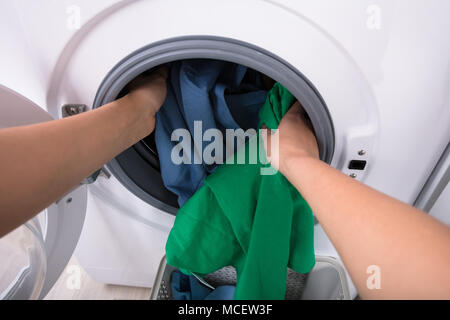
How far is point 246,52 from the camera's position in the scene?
16.8 inches

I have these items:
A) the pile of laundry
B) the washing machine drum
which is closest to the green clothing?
the pile of laundry

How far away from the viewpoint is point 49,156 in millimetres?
333

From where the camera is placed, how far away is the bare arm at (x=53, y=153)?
0.97ft

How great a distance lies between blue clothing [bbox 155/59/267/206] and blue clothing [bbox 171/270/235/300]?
0.27m

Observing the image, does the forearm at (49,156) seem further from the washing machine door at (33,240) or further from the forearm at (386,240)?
the forearm at (386,240)

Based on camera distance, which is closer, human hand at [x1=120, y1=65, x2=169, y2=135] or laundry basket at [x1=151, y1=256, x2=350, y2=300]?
human hand at [x1=120, y1=65, x2=169, y2=135]

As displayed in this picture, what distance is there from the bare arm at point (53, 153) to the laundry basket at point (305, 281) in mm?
390

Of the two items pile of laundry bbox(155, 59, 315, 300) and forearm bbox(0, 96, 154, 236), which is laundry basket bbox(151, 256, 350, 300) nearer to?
pile of laundry bbox(155, 59, 315, 300)

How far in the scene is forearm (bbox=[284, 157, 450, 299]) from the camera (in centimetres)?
24

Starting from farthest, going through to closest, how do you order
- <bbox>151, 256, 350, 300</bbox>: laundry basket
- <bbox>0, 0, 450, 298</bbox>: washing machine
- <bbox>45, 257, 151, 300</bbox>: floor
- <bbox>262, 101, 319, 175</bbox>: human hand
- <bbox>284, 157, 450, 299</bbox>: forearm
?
<bbox>45, 257, 151, 300</bbox>: floor
<bbox>151, 256, 350, 300</bbox>: laundry basket
<bbox>262, 101, 319, 175</bbox>: human hand
<bbox>0, 0, 450, 298</bbox>: washing machine
<bbox>284, 157, 450, 299</bbox>: forearm

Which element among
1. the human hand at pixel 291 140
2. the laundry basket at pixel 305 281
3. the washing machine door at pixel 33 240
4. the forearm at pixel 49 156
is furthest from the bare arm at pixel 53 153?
the laundry basket at pixel 305 281

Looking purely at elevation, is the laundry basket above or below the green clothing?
below
